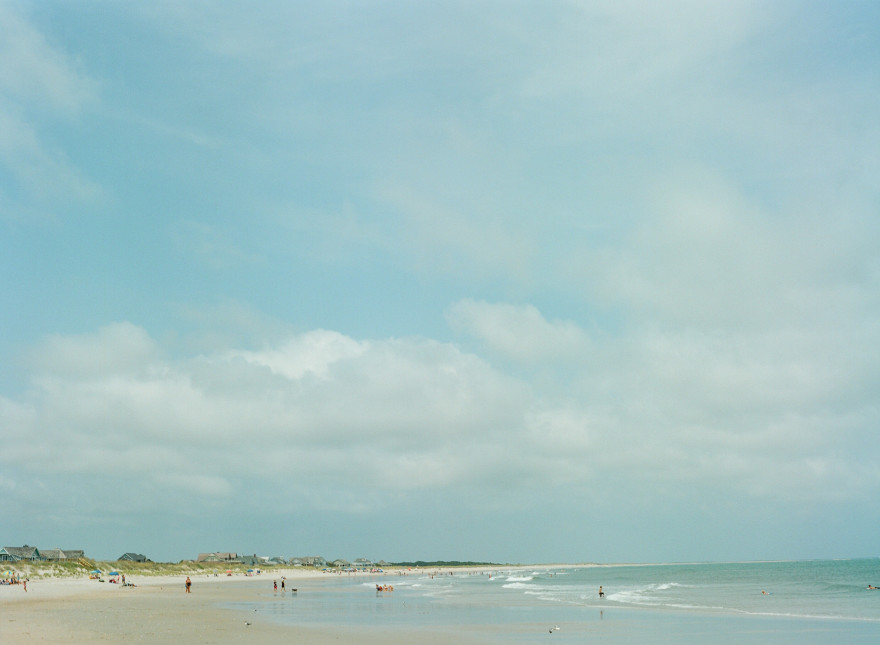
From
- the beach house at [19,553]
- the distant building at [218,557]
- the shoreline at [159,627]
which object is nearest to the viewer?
the shoreline at [159,627]

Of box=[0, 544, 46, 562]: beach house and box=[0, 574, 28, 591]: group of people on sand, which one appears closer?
box=[0, 574, 28, 591]: group of people on sand

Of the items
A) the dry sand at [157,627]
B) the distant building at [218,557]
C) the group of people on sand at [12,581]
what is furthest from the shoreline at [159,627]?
→ the distant building at [218,557]

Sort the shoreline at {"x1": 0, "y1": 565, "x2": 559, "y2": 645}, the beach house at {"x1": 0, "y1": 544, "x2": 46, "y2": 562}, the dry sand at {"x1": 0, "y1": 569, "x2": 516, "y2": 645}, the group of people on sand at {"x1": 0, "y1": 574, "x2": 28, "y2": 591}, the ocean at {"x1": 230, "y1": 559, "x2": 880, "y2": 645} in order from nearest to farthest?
the dry sand at {"x1": 0, "y1": 569, "x2": 516, "y2": 645}
the shoreline at {"x1": 0, "y1": 565, "x2": 559, "y2": 645}
the ocean at {"x1": 230, "y1": 559, "x2": 880, "y2": 645}
the group of people on sand at {"x1": 0, "y1": 574, "x2": 28, "y2": 591}
the beach house at {"x1": 0, "y1": 544, "x2": 46, "y2": 562}

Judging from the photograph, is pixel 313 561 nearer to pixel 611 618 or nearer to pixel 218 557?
pixel 218 557

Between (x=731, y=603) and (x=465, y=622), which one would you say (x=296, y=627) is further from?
(x=731, y=603)

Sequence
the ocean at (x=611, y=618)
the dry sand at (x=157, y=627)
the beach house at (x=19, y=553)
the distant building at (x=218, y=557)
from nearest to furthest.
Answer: the dry sand at (x=157, y=627) < the ocean at (x=611, y=618) < the beach house at (x=19, y=553) < the distant building at (x=218, y=557)

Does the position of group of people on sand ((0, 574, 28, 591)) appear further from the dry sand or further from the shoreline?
the dry sand

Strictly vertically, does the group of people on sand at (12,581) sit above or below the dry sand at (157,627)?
below

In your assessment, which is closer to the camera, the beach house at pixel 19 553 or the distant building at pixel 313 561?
the beach house at pixel 19 553

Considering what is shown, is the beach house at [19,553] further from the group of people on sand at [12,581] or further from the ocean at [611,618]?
the ocean at [611,618]

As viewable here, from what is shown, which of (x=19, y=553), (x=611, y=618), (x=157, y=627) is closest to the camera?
(x=157, y=627)

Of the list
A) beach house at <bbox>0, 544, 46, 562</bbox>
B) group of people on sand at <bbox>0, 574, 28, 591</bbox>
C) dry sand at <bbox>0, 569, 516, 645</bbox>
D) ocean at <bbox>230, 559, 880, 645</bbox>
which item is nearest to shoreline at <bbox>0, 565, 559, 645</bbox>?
dry sand at <bbox>0, 569, 516, 645</bbox>

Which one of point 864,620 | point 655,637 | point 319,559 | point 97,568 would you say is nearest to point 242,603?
point 655,637

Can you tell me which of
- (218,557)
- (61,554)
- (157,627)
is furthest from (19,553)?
(157,627)
